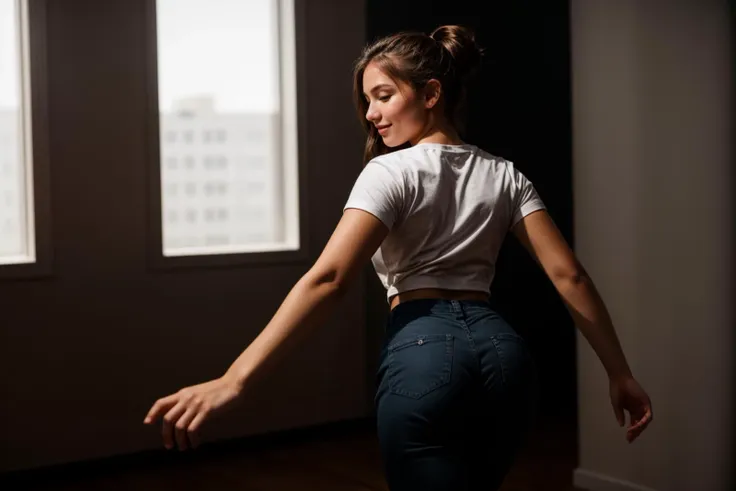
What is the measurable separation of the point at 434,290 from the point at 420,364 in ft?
0.44

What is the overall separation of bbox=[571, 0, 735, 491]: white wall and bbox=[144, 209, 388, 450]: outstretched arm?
5.93ft

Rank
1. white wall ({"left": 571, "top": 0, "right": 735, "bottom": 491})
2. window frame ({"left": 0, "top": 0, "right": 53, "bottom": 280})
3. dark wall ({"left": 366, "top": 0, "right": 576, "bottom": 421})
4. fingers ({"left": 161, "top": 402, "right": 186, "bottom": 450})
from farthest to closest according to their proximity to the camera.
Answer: dark wall ({"left": 366, "top": 0, "right": 576, "bottom": 421}) → window frame ({"left": 0, "top": 0, "right": 53, "bottom": 280}) → white wall ({"left": 571, "top": 0, "right": 735, "bottom": 491}) → fingers ({"left": 161, "top": 402, "right": 186, "bottom": 450})

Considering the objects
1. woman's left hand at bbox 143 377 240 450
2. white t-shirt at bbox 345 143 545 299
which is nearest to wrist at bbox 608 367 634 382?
white t-shirt at bbox 345 143 545 299

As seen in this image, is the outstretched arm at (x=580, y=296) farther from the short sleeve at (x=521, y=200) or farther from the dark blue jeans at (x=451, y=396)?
the dark blue jeans at (x=451, y=396)

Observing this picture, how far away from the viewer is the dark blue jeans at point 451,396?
1.43m

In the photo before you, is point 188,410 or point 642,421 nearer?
point 188,410

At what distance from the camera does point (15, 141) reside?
3736mm

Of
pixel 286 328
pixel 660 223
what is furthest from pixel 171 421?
pixel 660 223

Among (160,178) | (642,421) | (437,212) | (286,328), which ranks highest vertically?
(160,178)

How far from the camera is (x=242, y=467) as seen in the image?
12.9 ft

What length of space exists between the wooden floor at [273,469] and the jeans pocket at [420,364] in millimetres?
2232

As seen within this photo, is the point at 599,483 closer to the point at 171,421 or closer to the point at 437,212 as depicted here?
the point at 437,212

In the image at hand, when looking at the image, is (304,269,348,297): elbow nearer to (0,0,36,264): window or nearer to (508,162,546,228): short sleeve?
(508,162,546,228): short sleeve

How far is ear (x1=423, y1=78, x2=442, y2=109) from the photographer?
63.4 inches
